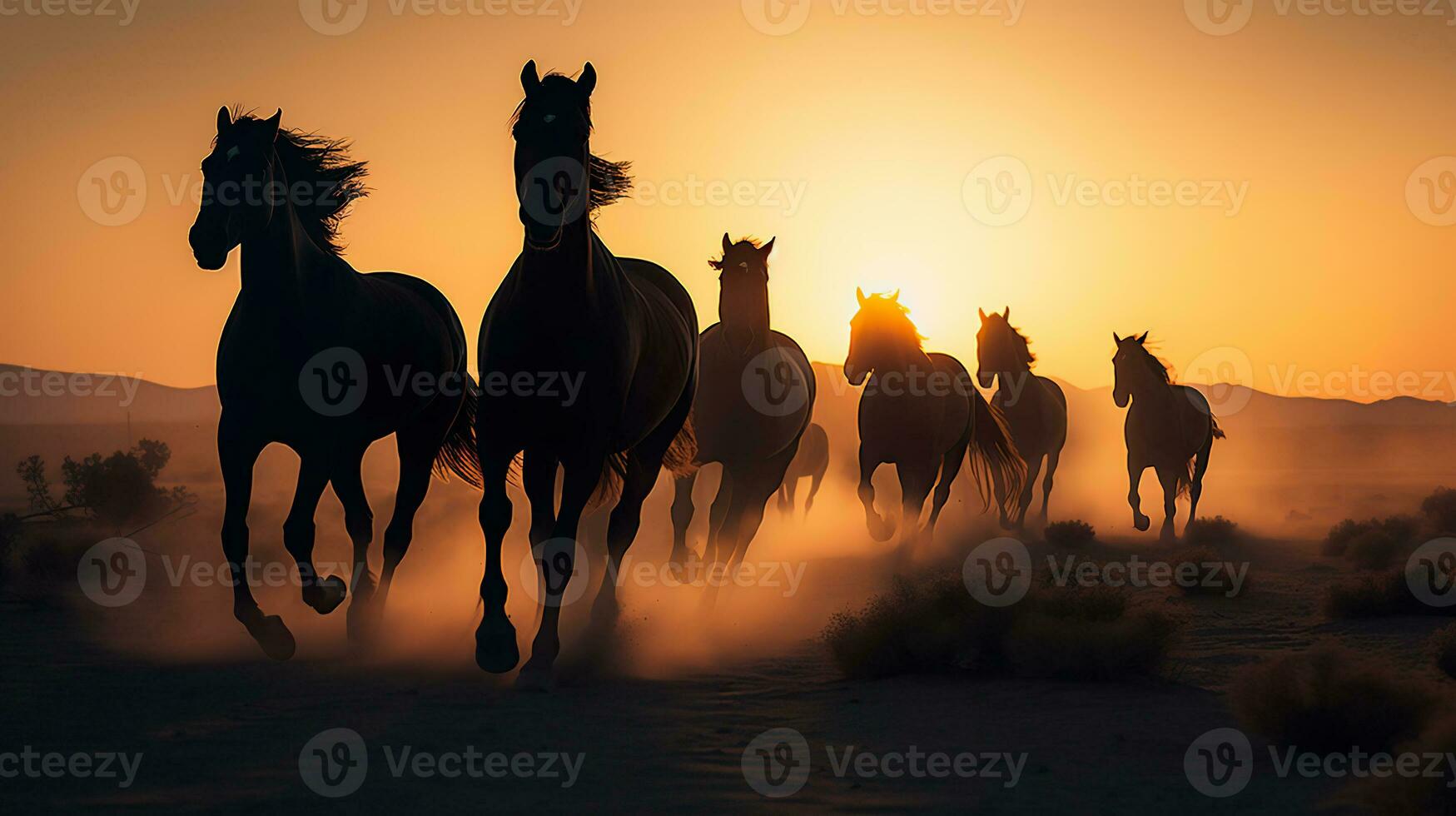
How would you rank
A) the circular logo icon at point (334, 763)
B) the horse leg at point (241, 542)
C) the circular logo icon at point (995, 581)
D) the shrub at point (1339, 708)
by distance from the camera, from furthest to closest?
1. the circular logo icon at point (995, 581)
2. the horse leg at point (241, 542)
3. the shrub at point (1339, 708)
4. the circular logo icon at point (334, 763)

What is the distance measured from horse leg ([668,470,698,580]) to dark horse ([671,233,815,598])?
0.03ft

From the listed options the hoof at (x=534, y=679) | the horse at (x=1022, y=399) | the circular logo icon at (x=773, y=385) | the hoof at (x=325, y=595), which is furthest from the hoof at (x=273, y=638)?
the horse at (x=1022, y=399)

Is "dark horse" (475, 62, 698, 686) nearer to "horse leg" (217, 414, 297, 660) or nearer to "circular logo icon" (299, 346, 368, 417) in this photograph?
"circular logo icon" (299, 346, 368, 417)

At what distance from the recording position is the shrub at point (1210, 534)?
70.5ft

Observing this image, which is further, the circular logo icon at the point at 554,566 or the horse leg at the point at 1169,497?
the horse leg at the point at 1169,497

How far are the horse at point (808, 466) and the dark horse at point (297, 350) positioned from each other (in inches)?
573

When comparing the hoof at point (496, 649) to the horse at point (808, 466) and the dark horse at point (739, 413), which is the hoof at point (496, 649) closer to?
the dark horse at point (739, 413)

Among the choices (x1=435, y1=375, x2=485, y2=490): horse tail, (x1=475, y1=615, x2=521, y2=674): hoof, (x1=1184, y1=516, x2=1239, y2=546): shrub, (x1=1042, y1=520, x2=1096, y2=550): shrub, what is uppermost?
(x1=435, y1=375, x2=485, y2=490): horse tail

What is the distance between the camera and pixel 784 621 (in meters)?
10.6

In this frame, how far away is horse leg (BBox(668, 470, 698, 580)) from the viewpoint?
435 inches

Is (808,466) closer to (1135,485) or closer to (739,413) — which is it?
(1135,485)

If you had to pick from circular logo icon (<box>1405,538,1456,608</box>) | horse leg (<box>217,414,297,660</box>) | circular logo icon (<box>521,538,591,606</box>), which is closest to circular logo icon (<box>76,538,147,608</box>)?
horse leg (<box>217,414,297,660</box>)

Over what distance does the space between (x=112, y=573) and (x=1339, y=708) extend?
12.6 metres

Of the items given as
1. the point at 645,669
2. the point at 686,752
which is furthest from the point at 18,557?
the point at 686,752
